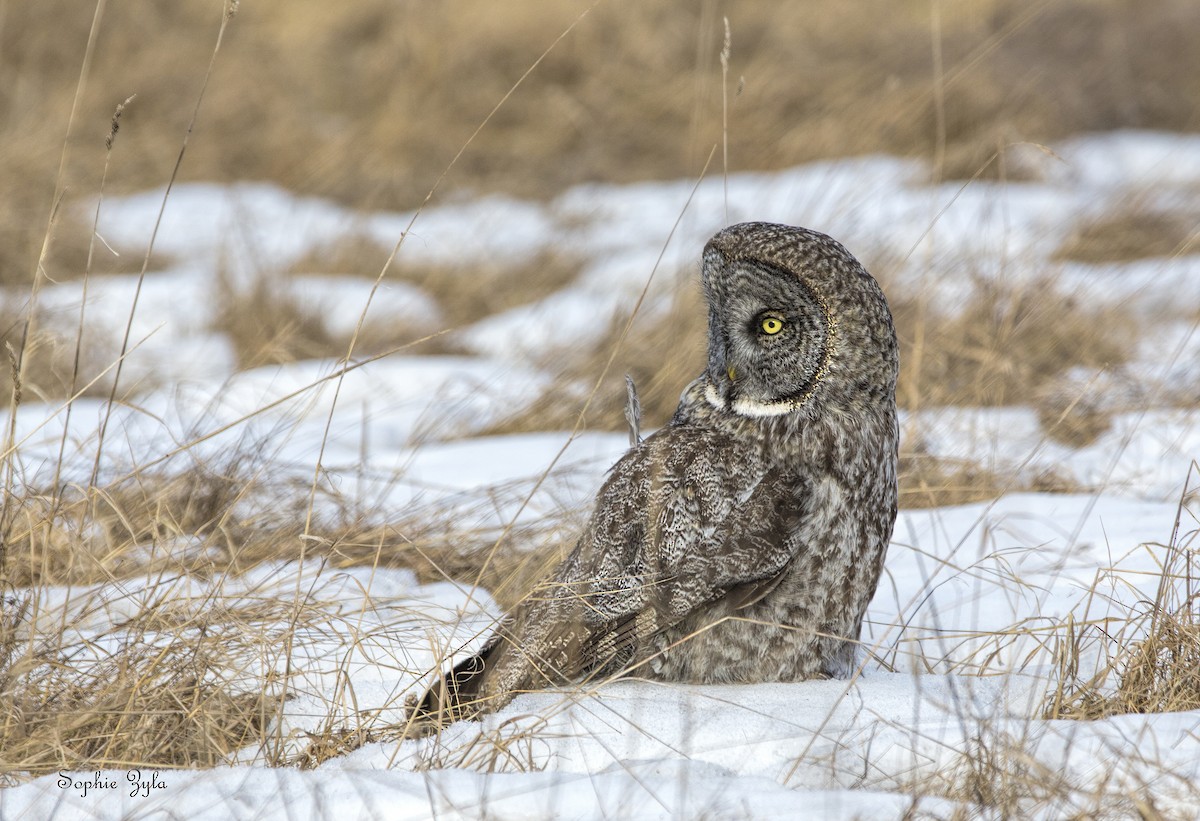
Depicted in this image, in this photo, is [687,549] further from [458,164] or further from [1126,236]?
[458,164]

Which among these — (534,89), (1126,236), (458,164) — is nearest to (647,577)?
(1126,236)

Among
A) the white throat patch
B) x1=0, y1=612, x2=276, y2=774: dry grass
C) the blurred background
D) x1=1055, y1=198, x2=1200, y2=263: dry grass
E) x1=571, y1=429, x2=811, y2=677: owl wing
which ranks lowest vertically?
x1=0, y1=612, x2=276, y2=774: dry grass

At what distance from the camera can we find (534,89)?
1088 cm

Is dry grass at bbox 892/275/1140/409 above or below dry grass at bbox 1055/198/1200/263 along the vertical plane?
below

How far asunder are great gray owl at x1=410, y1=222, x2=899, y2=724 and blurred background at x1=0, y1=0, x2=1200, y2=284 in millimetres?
5554

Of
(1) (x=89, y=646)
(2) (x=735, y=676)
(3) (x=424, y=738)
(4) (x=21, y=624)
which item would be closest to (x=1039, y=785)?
(2) (x=735, y=676)

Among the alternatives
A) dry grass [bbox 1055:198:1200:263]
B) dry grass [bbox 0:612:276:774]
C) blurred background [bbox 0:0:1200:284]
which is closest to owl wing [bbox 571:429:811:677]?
dry grass [bbox 0:612:276:774]

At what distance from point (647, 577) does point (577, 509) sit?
3.37 feet

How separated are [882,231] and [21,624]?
4681 mm

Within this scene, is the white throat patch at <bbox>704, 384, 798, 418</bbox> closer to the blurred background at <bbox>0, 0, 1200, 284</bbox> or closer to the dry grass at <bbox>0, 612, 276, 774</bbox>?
the dry grass at <bbox>0, 612, 276, 774</bbox>

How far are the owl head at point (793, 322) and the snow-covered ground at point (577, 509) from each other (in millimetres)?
294

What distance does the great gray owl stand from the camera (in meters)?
2.50

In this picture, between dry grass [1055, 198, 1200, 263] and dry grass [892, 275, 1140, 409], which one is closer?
dry grass [892, 275, 1140, 409]

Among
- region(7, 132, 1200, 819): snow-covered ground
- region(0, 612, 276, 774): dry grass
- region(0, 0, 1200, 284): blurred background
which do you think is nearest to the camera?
region(7, 132, 1200, 819): snow-covered ground
